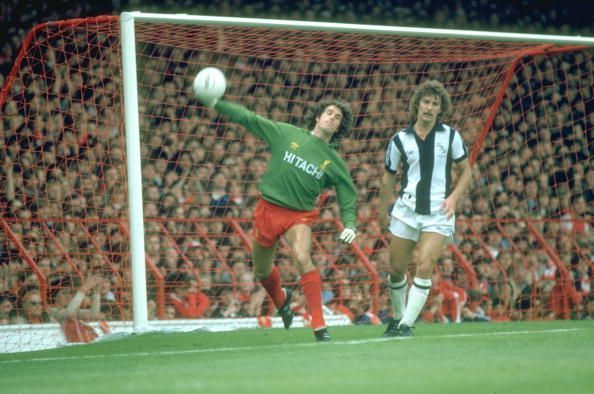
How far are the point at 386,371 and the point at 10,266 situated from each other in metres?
7.03

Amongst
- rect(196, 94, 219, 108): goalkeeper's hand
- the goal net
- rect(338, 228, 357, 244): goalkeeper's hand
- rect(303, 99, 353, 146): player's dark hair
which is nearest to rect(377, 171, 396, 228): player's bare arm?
rect(303, 99, 353, 146): player's dark hair

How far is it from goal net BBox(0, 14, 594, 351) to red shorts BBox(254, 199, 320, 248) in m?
1.47

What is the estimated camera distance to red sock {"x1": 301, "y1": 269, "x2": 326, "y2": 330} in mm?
9156

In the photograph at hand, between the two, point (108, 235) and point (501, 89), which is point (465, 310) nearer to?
point (501, 89)

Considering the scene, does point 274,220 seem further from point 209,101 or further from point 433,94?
point 433,94

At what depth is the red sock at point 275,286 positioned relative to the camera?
1022cm

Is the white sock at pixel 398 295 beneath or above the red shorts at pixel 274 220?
beneath

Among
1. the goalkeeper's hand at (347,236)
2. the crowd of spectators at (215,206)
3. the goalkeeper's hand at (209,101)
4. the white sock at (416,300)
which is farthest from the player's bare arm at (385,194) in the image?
the crowd of spectators at (215,206)

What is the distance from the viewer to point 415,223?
9430 mm

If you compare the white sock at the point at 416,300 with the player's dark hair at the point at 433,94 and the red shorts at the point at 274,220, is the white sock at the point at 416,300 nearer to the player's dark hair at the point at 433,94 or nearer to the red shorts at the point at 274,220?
the red shorts at the point at 274,220

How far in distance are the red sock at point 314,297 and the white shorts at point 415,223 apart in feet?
2.68

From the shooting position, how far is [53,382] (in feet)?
22.6

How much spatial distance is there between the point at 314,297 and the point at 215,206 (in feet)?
13.1

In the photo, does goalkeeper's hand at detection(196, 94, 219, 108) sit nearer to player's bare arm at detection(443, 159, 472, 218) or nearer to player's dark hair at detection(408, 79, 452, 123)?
player's dark hair at detection(408, 79, 452, 123)
